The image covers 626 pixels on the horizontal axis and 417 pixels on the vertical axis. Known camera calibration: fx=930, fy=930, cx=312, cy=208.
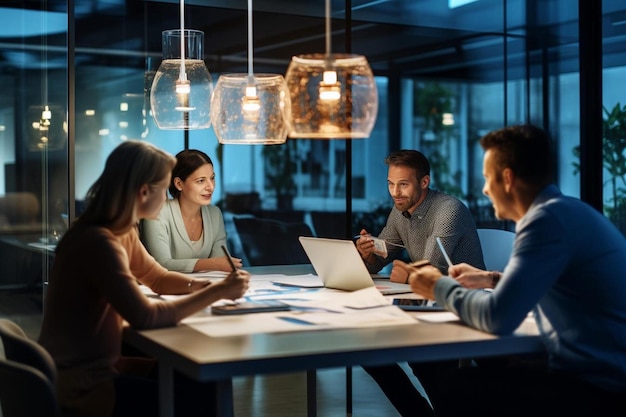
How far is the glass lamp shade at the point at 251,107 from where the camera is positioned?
369 cm

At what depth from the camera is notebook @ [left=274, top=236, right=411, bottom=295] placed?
3.62m

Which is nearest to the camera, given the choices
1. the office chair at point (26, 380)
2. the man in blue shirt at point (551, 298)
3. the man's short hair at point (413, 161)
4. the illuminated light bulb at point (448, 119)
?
the office chair at point (26, 380)

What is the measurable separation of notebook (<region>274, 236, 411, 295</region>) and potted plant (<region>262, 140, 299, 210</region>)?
4.90 m

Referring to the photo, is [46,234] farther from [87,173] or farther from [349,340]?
[349,340]

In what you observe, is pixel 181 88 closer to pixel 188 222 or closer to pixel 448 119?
pixel 188 222

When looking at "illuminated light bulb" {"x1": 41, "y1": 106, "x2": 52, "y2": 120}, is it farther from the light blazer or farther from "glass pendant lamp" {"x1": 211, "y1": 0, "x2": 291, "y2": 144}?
"glass pendant lamp" {"x1": 211, "y1": 0, "x2": 291, "y2": 144}

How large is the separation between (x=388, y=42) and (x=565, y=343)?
634 centimetres

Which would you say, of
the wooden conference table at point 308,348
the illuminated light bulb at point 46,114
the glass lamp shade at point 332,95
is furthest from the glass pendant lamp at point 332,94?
the illuminated light bulb at point 46,114

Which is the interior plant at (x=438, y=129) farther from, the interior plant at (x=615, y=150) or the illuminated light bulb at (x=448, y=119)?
the interior plant at (x=615, y=150)

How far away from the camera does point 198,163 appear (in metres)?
4.79

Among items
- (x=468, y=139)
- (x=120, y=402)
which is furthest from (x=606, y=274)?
(x=468, y=139)

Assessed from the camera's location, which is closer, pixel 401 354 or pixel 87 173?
pixel 401 354

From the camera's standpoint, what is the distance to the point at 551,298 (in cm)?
289

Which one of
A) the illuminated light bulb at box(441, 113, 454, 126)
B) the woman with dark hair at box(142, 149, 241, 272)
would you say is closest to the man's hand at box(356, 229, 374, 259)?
the woman with dark hair at box(142, 149, 241, 272)
